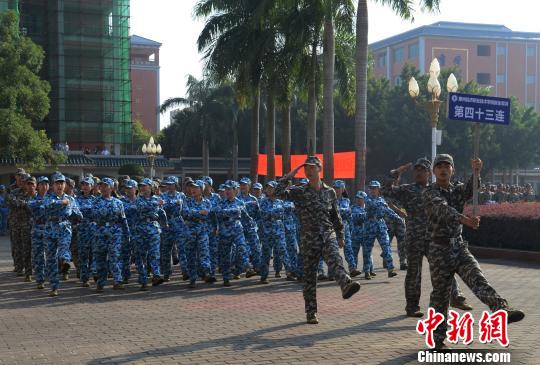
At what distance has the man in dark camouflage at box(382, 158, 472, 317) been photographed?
30.8ft

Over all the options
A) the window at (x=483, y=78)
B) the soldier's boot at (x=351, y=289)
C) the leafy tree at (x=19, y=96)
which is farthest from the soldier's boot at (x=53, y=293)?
the window at (x=483, y=78)

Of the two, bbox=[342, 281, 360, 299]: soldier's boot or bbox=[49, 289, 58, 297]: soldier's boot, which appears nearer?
bbox=[342, 281, 360, 299]: soldier's boot

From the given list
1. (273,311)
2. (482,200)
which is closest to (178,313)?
(273,311)

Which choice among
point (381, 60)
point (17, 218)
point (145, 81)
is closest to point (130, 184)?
point (17, 218)

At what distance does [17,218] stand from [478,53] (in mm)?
73589

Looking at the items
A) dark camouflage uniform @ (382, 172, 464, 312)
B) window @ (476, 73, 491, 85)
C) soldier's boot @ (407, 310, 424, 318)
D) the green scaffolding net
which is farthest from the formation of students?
window @ (476, 73, 491, 85)

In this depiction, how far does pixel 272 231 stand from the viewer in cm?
1346

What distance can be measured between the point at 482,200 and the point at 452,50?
48.2 metres

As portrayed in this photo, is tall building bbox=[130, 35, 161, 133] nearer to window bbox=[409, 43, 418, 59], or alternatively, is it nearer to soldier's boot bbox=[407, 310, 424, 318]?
window bbox=[409, 43, 418, 59]

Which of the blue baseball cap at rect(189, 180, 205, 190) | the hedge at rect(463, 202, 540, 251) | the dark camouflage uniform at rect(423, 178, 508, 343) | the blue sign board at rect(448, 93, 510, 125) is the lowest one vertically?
the hedge at rect(463, 202, 540, 251)

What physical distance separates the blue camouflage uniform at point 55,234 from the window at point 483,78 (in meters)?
75.0

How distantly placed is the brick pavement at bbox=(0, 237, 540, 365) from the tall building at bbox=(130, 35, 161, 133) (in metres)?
83.1

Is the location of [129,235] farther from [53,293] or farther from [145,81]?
[145,81]

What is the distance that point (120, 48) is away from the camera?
59.4m
